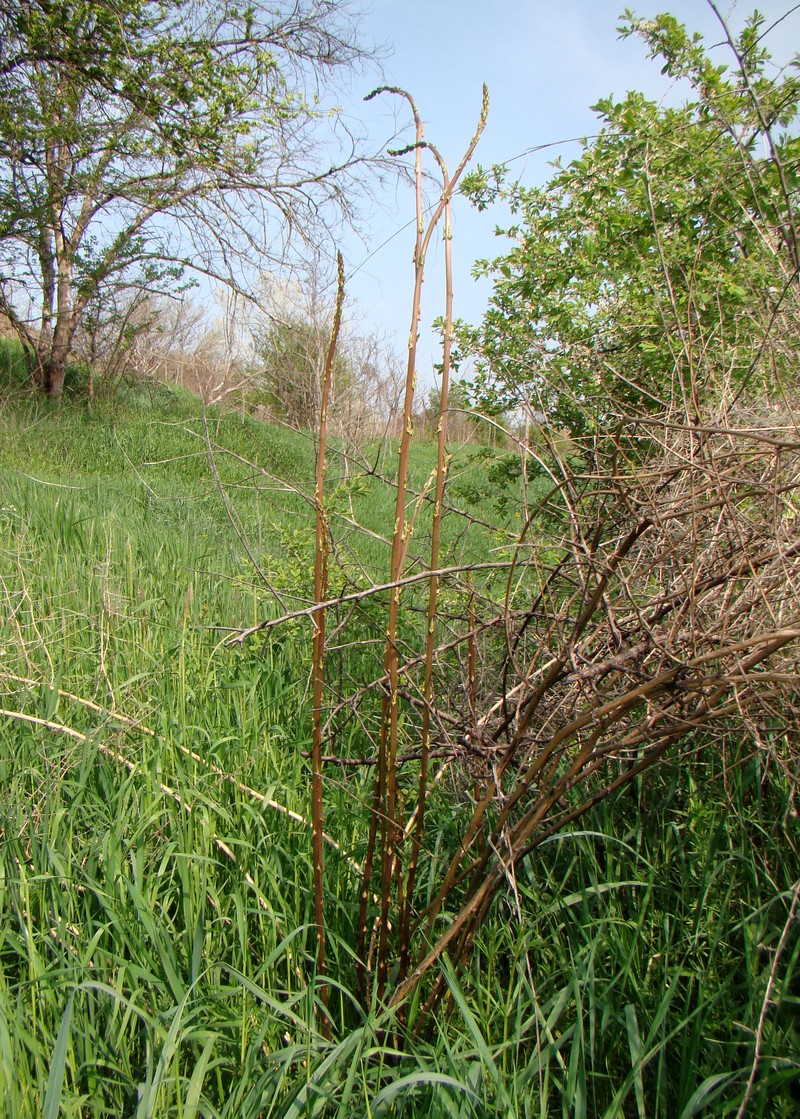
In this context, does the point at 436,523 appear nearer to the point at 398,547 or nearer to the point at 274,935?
the point at 398,547

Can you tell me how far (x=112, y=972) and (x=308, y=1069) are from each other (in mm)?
565

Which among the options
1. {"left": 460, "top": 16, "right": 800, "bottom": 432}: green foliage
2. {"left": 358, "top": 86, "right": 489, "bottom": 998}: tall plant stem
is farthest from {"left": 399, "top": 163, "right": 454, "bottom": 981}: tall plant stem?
{"left": 460, "top": 16, "right": 800, "bottom": 432}: green foliage

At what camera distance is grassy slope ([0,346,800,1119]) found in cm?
145

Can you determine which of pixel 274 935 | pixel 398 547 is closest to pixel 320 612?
pixel 398 547

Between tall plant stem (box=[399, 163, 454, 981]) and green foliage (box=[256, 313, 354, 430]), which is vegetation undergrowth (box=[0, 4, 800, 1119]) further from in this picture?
green foliage (box=[256, 313, 354, 430])

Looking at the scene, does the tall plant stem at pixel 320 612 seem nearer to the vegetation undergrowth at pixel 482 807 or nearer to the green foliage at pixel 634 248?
the vegetation undergrowth at pixel 482 807

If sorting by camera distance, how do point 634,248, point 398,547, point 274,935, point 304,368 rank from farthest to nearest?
1. point 304,368
2. point 634,248
3. point 274,935
4. point 398,547

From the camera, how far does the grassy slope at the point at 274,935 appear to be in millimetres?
1449

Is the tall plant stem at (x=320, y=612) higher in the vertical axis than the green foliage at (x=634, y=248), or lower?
lower

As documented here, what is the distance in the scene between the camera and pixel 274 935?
1.78m

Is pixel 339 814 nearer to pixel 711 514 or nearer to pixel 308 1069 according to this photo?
pixel 308 1069

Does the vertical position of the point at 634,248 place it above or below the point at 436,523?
above

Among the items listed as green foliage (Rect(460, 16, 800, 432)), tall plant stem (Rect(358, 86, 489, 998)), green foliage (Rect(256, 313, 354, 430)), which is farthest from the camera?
green foliage (Rect(460, 16, 800, 432))

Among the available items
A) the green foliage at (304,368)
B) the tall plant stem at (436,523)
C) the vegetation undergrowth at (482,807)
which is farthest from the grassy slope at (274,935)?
the green foliage at (304,368)
